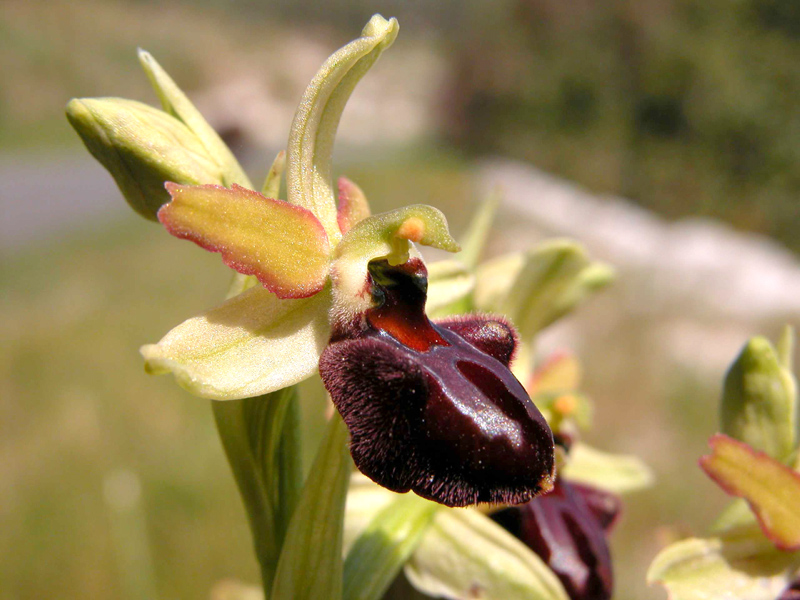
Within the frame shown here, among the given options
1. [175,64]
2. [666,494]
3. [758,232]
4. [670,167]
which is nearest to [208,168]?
[666,494]

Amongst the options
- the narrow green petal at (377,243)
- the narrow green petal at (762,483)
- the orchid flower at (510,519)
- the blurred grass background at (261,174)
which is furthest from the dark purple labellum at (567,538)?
the blurred grass background at (261,174)

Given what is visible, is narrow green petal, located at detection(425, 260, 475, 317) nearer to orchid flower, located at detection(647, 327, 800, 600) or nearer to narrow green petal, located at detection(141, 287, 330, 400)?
narrow green petal, located at detection(141, 287, 330, 400)

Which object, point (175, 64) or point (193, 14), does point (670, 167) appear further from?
point (193, 14)

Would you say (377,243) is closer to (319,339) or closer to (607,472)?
(319,339)

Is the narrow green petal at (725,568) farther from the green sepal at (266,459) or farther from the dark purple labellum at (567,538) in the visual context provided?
the green sepal at (266,459)

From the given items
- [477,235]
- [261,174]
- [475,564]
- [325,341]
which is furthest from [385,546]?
[261,174]

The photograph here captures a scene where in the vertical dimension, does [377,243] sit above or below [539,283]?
above

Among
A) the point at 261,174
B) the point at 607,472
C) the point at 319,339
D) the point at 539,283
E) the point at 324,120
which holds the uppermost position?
the point at 324,120
